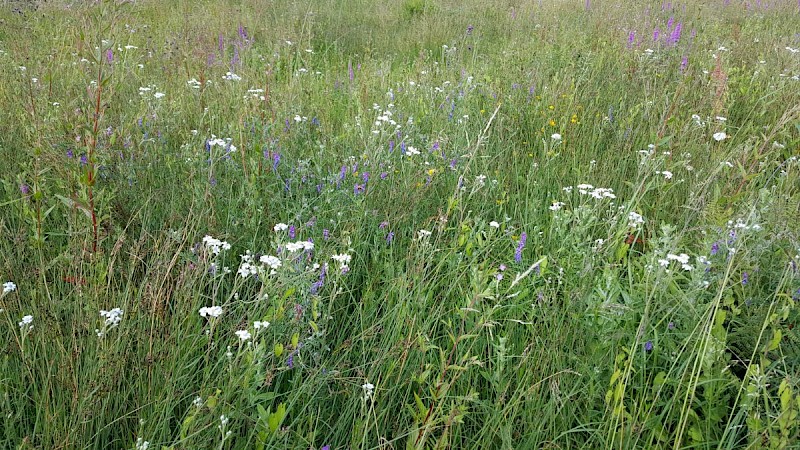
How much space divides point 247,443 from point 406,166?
170 cm

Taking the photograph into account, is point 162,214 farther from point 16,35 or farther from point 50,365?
point 16,35

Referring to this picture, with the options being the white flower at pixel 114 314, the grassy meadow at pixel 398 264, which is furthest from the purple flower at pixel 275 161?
the white flower at pixel 114 314

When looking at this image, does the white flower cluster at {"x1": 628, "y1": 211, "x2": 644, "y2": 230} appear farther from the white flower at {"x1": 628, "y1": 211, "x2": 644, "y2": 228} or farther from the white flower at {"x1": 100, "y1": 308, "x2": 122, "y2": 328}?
the white flower at {"x1": 100, "y1": 308, "x2": 122, "y2": 328}

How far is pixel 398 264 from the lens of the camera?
2086mm

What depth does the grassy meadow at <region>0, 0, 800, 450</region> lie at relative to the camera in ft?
4.96

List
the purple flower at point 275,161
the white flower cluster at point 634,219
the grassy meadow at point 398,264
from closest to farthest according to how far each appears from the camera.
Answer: the grassy meadow at point 398,264 < the white flower cluster at point 634,219 < the purple flower at point 275,161

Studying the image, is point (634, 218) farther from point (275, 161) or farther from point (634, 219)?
point (275, 161)

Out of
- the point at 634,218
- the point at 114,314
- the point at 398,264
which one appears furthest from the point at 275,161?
the point at 634,218

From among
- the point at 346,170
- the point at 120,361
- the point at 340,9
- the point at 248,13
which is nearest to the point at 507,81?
the point at 346,170

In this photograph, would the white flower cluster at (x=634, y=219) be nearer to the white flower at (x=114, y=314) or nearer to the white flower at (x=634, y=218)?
the white flower at (x=634, y=218)

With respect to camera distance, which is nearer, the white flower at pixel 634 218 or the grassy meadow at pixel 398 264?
the grassy meadow at pixel 398 264

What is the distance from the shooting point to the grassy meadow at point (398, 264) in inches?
59.6

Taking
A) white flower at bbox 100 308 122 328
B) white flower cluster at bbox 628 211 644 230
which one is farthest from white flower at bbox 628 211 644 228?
white flower at bbox 100 308 122 328

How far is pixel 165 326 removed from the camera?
5.54ft
